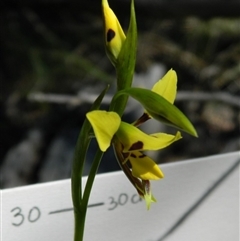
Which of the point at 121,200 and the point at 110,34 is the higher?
the point at 110,34

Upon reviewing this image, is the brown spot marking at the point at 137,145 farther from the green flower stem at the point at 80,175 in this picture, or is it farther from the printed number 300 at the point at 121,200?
the printed number 300 at the point at 121,200

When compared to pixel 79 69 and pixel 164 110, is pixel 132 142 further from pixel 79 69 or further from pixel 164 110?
pixel 79 69

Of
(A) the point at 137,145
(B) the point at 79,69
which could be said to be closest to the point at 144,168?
(A) the point at 137,145

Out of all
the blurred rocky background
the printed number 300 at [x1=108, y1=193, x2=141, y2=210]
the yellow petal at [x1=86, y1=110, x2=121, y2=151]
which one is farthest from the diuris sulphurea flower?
the blurred rocky background

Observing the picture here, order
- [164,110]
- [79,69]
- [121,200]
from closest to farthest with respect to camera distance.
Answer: [164,110], [121,200], [79,69]

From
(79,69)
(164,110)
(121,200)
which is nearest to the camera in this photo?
(164,110)

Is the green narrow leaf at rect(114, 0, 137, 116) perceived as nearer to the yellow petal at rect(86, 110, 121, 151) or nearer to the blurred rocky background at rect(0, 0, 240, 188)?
the yellow petal at rect(86, 110, 121, 151)

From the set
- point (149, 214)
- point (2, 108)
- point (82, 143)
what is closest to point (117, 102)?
point (82, 143)
